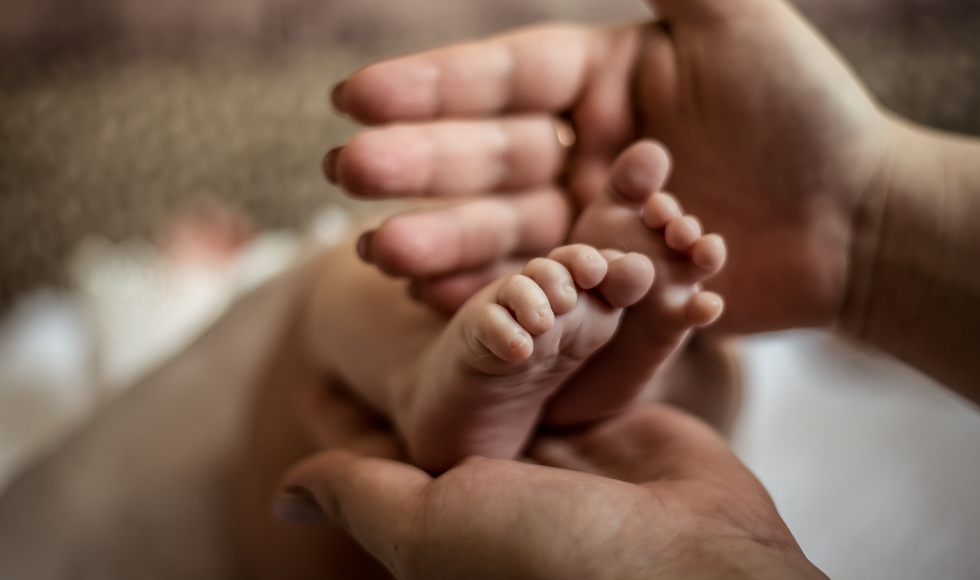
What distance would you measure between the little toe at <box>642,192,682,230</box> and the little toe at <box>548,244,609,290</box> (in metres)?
0.06

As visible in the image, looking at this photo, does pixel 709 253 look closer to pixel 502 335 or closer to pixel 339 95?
pixel 502 335

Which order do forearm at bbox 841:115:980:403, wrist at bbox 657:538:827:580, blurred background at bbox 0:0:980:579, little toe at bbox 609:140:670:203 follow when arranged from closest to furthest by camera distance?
1. wrist at bbox 657:538:827:580
2. little toe at bbox 609:140:670:203
3. forearm at bbox 841:115:980:403
4. blurred background at bbox 0:0:980:579

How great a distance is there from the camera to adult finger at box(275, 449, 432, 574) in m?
0.39

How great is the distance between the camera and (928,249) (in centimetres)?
58

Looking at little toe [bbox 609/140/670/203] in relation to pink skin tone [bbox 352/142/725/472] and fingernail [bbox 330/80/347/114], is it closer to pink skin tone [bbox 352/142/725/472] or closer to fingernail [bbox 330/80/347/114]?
pink skin tone [bbox 352/142/725/472]

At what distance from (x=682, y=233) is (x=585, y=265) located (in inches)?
2.9

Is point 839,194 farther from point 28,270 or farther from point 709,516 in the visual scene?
point 28,270

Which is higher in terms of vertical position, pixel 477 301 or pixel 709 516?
pixel 477 301

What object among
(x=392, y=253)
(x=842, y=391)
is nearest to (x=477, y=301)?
(x=392, y=253)

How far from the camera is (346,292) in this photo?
2.05 ft

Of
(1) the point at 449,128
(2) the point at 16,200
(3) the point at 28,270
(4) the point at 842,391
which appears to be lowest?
(4) the point at 842,391

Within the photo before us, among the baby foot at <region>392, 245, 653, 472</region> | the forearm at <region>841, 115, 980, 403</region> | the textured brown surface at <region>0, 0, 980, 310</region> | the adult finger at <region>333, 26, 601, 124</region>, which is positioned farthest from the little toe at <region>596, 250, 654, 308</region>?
the textured brown surface at <region>0, 0, 980, 310</region>

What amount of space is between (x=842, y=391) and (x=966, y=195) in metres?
0.39

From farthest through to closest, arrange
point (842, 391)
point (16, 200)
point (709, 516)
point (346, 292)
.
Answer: point (16, 200)
point (842, 391)
point (346, 292)
point (709, 516)
